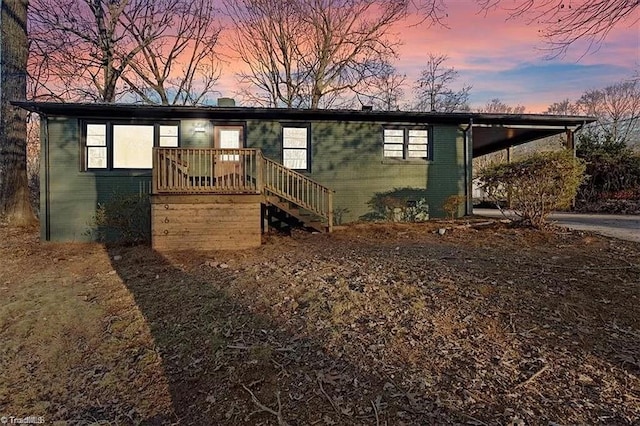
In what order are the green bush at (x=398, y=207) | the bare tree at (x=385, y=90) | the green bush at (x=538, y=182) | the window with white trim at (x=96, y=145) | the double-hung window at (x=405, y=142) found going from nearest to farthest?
the green bush at (x=538, y=182)
the window with white trim at (x=96, y=145)
the green bush at (x=398, y=207)
the double-hung window at (x=405, y=142)
the bare tree at (x=385, y=90)

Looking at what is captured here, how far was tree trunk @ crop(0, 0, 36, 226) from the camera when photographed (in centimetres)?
1290

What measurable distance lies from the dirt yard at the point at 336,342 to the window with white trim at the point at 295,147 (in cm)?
516

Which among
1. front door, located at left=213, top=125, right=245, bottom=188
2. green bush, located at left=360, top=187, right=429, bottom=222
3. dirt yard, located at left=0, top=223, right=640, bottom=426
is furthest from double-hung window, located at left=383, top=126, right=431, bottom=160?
dirt yard, located at left=0, top=223, right=640, bottom=426

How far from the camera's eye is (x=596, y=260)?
20.6 feet

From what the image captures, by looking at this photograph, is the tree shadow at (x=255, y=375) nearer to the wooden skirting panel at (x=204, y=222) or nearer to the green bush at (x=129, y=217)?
the wooden skirting panel at (x=204, y=222)

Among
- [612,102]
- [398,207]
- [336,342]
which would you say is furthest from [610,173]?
[612,102]

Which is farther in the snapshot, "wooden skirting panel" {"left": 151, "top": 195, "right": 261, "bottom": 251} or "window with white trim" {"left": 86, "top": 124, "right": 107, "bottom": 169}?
"window with white trim" {"left": 86, "top": 124, "right": 107, "bottom": 169}

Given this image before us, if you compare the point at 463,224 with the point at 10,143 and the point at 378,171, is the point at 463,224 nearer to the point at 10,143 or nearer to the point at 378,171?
the point at 378,171

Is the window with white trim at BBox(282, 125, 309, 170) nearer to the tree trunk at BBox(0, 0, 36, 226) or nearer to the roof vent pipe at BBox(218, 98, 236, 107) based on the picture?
the roof vent pipe at BBox(218, 98, 236, 107)

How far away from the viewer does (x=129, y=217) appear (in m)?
9.80

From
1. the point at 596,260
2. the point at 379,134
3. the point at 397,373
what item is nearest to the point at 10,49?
the point at 379,134

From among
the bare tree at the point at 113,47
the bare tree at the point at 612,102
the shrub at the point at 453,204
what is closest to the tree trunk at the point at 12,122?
the bare tree at the point at 113,47

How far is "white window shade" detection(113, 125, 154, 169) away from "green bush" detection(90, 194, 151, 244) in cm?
118

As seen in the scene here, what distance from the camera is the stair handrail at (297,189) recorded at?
9672mm
